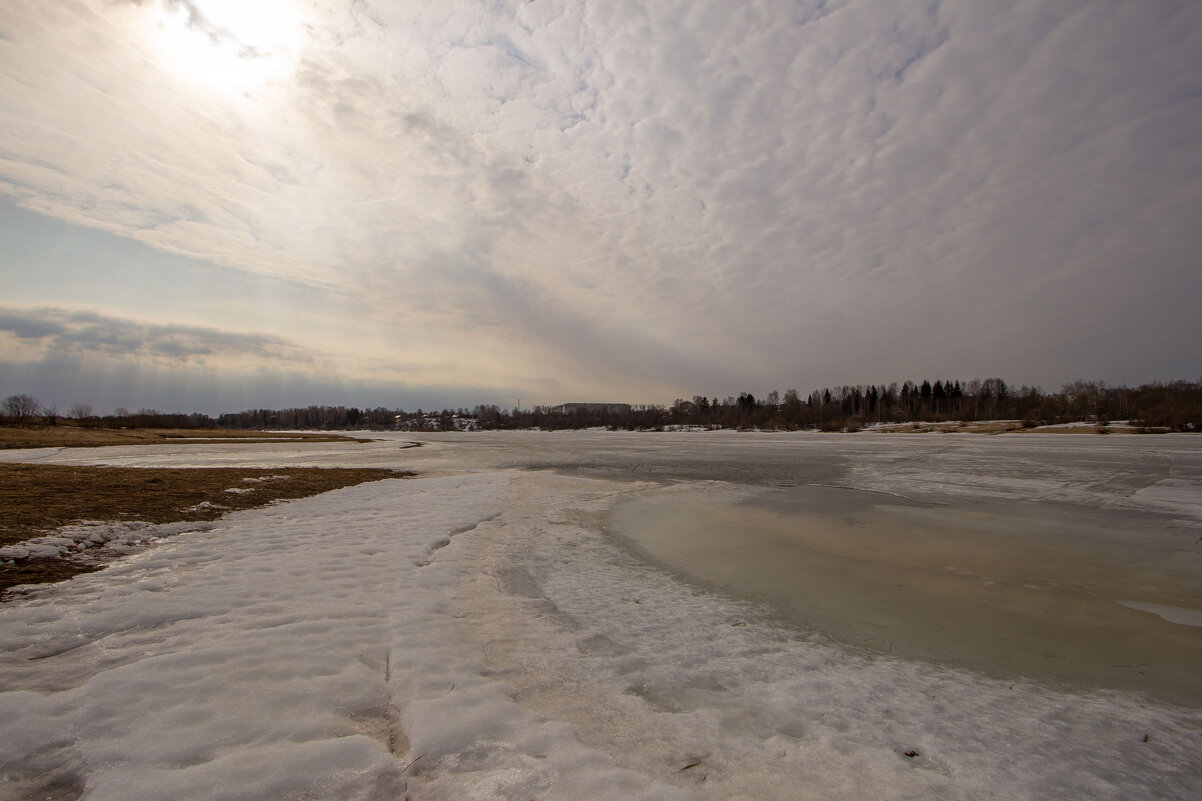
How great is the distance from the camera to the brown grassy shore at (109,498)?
5367 mm

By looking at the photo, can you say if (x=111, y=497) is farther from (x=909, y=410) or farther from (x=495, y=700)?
(x=909, y=410)

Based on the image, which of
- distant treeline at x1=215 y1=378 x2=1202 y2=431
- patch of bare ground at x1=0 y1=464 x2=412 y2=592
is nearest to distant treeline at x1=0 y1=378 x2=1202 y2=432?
distant treeline at x1=215 y1=378 x2=1202 y2=431

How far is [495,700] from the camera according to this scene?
3227 millimetres

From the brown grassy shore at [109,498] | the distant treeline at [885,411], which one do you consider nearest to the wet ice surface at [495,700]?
the brown grassy shore at [109,498]

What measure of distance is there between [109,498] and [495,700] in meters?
9.48

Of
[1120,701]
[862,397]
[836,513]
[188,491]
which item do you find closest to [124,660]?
[1120,701]

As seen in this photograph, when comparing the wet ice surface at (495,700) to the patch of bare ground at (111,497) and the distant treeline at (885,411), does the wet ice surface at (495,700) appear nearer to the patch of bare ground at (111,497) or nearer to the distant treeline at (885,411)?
the patch of bare ground at (111,497)

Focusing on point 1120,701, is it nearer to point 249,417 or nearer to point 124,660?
point 124,660

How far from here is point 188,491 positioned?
33.1 ft

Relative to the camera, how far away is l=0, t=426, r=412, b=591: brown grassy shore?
5367 millimetres

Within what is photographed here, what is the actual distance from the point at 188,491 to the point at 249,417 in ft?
728

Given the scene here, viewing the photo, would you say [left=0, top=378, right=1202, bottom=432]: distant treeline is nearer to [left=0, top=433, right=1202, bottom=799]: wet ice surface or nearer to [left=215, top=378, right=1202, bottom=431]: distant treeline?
[left=215, top=378, right=1202, bottom=431]: distant treeline

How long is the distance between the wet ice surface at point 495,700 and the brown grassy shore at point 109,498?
0.73 m

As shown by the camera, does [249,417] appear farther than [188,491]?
Yes
